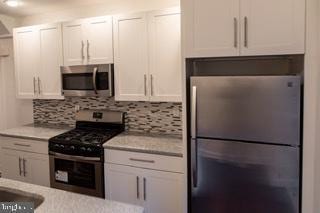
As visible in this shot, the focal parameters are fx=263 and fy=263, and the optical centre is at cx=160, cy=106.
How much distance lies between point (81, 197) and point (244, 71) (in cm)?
174

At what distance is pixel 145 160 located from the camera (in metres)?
2.47

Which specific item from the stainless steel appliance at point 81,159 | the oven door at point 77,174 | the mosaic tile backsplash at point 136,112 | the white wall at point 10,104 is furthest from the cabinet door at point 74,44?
the white wall at point 10,104

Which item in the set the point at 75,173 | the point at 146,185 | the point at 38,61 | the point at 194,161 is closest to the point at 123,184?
the point at 146,185

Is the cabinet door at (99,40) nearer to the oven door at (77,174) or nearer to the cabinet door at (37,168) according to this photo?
the oven door at (77,174)

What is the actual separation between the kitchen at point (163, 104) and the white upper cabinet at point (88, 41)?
0.01m

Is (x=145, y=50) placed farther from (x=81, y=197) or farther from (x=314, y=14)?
(x=81, y=197)

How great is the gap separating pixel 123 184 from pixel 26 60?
2071 mm

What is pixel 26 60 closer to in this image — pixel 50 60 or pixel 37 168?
pixel 50 60

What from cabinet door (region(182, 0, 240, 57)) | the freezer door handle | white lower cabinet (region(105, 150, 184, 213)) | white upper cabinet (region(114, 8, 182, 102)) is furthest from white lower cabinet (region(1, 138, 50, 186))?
cabinet door (region(182, 0, 240, 57))

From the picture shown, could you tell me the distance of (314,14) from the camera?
5.68ft

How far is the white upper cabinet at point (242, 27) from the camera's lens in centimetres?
179

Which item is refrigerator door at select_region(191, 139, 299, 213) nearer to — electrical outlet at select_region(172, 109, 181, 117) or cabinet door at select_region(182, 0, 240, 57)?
cabinet door at select_region(182, 0, 240, 57)

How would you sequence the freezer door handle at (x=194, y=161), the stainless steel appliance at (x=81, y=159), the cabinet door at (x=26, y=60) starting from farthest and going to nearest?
the cabinet door at (x=26, y=60) → the stainless steel appliance at (x=81, y=159) → the freezer door handle at (x=194, y=161)

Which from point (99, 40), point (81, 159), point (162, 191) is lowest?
point (162, 191)
